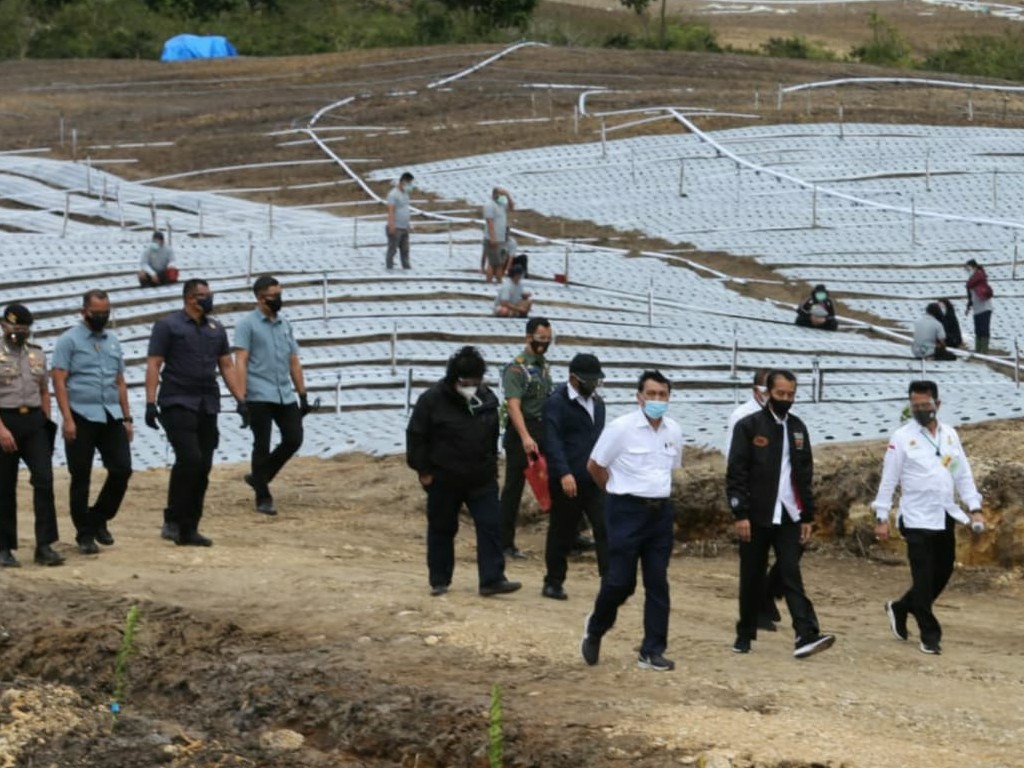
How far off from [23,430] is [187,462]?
1.16 metres

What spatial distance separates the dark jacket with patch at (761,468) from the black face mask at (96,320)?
4.07 metres

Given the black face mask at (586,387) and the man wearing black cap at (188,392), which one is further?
the man wearing black cap at (188,392)

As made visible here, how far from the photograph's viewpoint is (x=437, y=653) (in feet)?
33.3

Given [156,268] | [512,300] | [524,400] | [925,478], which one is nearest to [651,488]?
[925,478]

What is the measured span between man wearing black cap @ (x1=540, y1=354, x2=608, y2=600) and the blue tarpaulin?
155 feet

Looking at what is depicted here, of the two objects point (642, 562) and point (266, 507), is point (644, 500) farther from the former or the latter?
point (266, 507)

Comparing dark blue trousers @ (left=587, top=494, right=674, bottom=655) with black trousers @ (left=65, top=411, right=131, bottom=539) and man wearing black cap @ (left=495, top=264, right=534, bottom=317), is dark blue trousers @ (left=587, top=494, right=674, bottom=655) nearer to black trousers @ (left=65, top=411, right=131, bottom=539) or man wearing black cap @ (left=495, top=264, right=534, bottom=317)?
black trousers @ (left=65, top=411, right=131, bottom=539)

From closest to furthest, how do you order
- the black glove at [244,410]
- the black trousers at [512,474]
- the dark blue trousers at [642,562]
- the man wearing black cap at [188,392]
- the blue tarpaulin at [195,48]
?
the dark blue trousers at [642,562] < the man wearing black cap at [188,392] < the black trousers at [512,474] < the black glove at [244,410] < the blue tarpaulin at [195,48]

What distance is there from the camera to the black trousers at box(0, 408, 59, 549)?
473 inches

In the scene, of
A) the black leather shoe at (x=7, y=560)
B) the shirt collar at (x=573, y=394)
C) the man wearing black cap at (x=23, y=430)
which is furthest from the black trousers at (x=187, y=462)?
the shirt collar at (x=573, y=394)

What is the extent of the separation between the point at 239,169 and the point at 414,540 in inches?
1103

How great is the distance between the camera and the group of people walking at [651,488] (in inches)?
395

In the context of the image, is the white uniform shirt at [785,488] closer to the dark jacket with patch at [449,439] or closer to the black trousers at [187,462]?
the dark jacket with patch at [449,439]

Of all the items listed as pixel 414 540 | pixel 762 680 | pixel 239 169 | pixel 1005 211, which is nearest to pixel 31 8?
pixel 239 169
